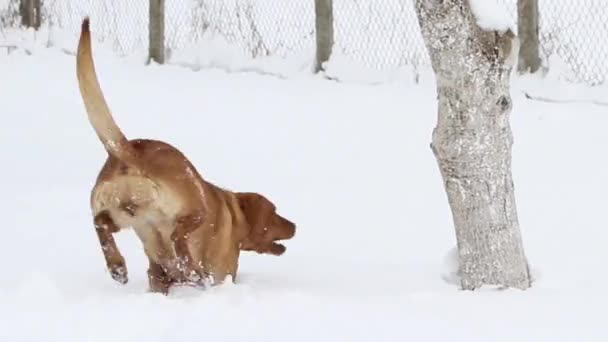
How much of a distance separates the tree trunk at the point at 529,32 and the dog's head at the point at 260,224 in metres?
4.03

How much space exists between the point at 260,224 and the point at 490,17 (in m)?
1.60

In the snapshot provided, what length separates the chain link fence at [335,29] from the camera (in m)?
9.78

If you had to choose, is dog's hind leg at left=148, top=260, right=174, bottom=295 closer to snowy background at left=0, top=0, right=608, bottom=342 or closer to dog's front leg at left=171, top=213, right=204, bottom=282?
snowy background at left=0, top=0, right=608, bottom=342

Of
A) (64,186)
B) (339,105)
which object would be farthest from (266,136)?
(64,186)

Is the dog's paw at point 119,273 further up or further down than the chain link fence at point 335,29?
further up

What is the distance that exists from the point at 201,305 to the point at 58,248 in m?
2.17

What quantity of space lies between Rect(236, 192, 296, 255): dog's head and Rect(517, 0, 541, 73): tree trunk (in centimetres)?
403

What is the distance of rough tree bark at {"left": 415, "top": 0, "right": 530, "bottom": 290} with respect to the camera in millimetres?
4082

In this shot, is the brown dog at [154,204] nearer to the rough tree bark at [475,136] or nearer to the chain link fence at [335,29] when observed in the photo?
the rough tree bark at [475,136]

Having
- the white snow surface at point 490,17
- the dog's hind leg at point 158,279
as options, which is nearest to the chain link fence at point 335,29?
the white snow surface at point 490,17

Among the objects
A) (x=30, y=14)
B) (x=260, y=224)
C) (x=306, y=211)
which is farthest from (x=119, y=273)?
(x=30, y=14)

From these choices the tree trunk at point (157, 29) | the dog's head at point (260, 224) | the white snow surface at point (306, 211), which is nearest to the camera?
the white snow surface at point (306, 211)

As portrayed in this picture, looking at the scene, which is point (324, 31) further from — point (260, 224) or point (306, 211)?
point (260, 224)

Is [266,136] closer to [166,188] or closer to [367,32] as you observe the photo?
[367,32]
